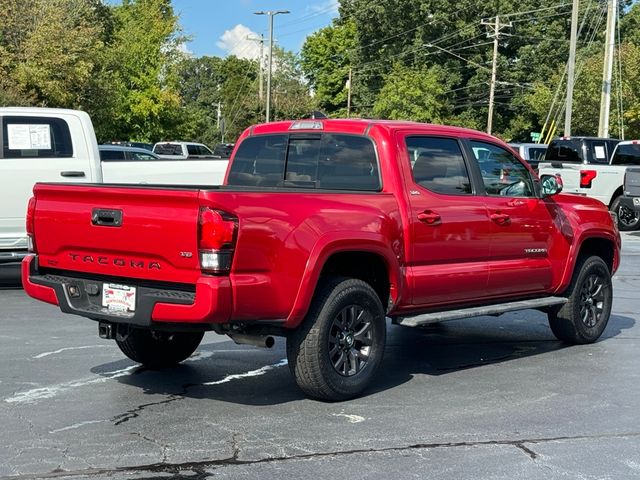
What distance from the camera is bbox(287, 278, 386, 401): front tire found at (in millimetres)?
6105


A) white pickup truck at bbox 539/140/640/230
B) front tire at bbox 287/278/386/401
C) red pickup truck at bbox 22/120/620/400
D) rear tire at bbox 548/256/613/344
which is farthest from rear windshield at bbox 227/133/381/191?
white pickup truck at bbox 539/140/640/230

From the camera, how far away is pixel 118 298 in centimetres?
590

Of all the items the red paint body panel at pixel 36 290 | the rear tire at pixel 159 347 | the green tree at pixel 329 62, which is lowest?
the rear tire at pixel 159 347

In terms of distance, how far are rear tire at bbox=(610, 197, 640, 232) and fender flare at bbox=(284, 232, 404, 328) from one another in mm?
16176

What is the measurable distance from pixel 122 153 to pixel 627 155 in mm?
11816

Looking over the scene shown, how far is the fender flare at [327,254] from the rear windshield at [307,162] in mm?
584

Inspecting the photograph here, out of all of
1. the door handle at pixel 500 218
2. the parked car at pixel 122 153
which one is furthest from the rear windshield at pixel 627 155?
the door handle at pixel 500 218

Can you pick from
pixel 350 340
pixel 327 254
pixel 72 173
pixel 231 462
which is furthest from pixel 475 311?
pixel 72 173

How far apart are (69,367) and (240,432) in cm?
228

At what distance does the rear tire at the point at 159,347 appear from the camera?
7117 millimetres

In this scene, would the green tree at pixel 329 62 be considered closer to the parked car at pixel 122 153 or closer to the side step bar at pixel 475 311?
the parked car at pixel 122 153

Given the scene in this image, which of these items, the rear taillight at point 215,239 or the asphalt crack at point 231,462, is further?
the rear taillight at point 215,239

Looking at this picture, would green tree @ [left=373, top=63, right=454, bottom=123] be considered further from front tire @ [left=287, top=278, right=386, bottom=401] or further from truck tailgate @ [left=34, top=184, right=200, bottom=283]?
truck tailgate @ [left=34, top=184, right=200, bottom=283]

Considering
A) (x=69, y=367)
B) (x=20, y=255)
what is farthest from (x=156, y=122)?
(x=69, y=367)
